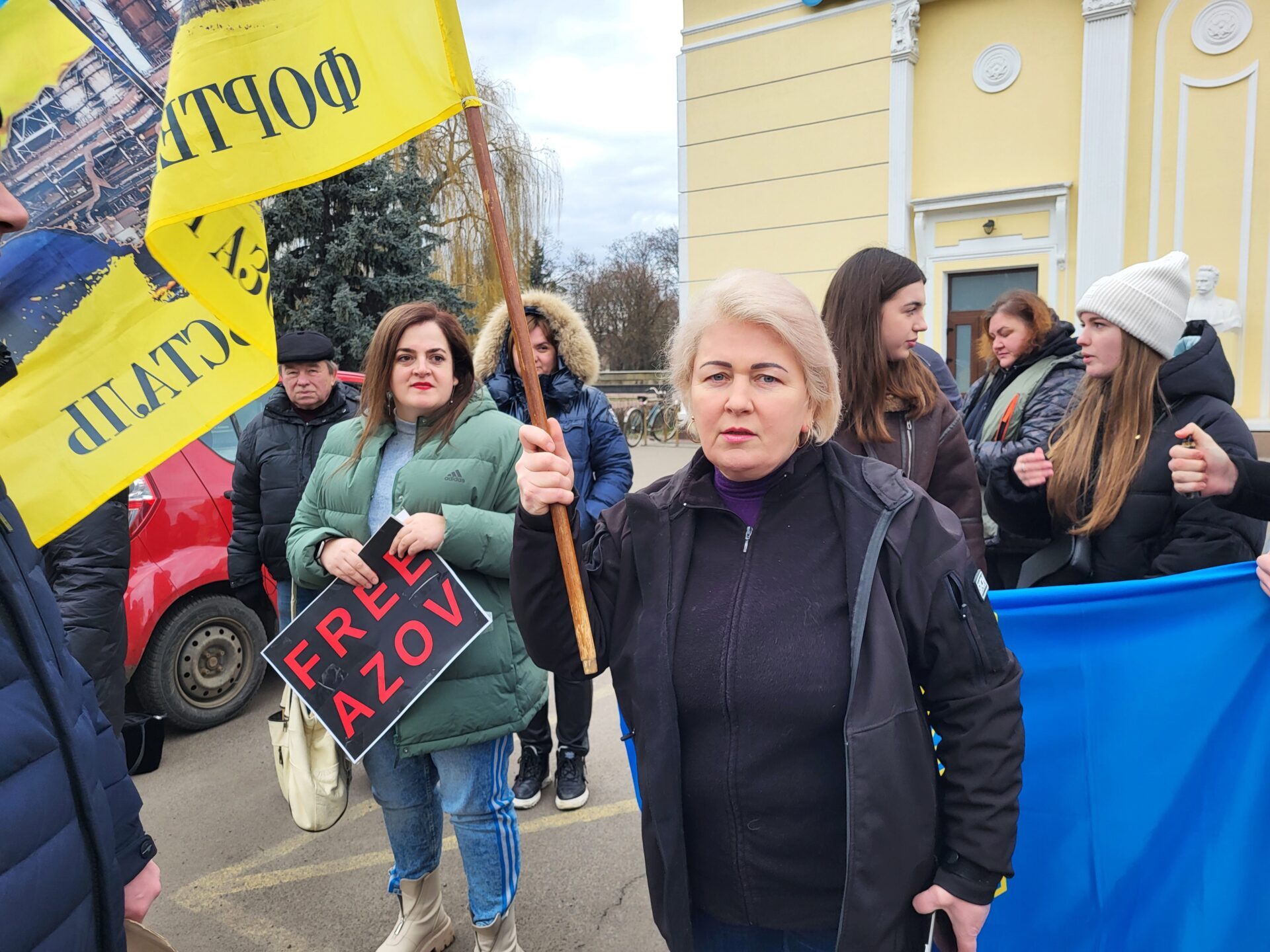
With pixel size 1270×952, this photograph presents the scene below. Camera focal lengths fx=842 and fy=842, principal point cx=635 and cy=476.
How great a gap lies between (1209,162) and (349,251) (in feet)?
36.9

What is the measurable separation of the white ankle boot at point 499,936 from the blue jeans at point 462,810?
32 mm

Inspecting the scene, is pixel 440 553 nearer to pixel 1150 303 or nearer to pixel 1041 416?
pixel 1150 303

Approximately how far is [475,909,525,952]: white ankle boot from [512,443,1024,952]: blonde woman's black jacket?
117 centimetres

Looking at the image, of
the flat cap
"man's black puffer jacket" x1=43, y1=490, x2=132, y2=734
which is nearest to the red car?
the flat cap

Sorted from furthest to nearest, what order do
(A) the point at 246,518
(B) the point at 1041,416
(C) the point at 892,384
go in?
(A) the point at 246,518
(B) the point at 1041,416
(C) the point at 892,384

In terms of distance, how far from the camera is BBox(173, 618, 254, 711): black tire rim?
14.7 feet

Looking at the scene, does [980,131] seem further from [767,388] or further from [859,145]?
[767,388]

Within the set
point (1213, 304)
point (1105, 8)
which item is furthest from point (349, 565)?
point (1105, 8)

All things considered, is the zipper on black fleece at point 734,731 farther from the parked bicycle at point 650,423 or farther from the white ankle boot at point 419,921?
the parked bicycle at point 650,423

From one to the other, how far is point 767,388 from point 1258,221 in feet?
41.7

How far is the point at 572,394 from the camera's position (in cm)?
385

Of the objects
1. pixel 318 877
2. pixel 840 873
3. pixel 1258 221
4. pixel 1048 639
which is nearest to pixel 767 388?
pixel 840 873

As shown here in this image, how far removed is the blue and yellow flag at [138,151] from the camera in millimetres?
1537

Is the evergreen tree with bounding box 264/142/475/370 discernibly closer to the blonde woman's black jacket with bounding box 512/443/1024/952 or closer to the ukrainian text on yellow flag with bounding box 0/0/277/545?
the ukrainian text on yellow flag with bounding box 0/0/277/545
